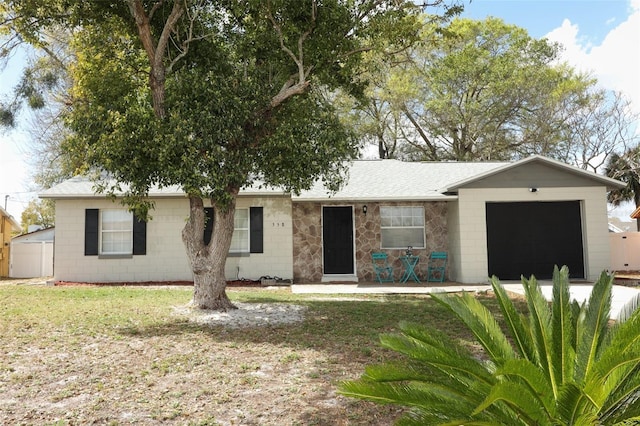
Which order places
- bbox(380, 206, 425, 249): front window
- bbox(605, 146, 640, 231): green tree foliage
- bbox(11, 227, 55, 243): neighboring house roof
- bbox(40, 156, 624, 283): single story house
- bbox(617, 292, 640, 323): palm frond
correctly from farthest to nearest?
bbox(605, 146, 640, 231): green tree foliage, bbox(11, 227, 55, 243): neighboring house roof, bbox(380, 206, 425, 249): front window, bbox(40, 156, 624, 283): single story house, bbox(617, 292, 640, 323): palm frond

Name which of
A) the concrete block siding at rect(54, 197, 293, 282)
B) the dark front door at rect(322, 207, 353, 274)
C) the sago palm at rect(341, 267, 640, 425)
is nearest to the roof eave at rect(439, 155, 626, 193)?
the dark front door at rect(322, 207, 353, 274)

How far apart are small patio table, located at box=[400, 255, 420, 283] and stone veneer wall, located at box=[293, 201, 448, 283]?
0.57 feet

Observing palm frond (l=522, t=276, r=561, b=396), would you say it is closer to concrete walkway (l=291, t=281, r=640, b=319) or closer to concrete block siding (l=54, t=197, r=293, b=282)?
concrete walkway (l=291, t=281, r=640, b=319)

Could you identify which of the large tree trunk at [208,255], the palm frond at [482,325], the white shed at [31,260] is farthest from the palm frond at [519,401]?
the white shed at [31,260]

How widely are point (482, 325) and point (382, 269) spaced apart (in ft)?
40.0

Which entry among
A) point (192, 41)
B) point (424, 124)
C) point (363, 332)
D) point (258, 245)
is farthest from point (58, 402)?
point (424, 124)

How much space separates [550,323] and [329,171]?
7.06 m

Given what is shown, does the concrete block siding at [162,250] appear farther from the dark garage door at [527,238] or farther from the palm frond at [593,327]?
the palm frond at [593,327]

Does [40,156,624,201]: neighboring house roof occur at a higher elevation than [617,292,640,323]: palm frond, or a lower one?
higher

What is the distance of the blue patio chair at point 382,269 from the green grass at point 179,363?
5207 millimetres

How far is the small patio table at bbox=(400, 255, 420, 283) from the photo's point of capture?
577 inches

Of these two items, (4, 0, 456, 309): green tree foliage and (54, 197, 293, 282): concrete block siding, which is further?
(54, 197, 293, 282): concrete block siding

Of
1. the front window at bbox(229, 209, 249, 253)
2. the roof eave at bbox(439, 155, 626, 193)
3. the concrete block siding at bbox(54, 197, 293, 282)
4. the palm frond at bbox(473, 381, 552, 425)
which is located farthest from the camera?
the front window at bbox(229, 209, 249, 253)

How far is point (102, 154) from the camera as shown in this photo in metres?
7.84
